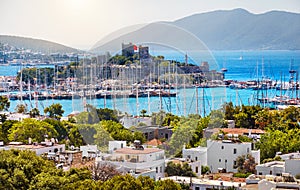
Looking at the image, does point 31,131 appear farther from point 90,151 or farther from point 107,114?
point 90,151

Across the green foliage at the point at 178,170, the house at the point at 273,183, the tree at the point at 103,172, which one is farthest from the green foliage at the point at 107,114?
the house at the point at 273,183

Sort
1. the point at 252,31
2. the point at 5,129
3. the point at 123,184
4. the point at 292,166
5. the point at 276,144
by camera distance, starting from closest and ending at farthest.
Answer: the point at 123,184 < the point at 292,166 < the point at 276,144 < the point at 5,129 < the point at 252,31

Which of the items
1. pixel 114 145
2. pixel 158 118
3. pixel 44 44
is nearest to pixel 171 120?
pixel 158 118

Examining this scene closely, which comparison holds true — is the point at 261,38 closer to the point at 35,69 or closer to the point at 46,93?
the point at 35,69

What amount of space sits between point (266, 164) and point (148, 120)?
195 centimetres

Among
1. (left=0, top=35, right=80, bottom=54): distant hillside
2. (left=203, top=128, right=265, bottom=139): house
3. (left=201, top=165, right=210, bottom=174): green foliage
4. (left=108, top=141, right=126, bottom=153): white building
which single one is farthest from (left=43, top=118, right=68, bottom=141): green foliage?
(left=201, top=165, right=210, bottom=174): green foliage

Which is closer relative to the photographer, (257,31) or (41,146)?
(41,146)

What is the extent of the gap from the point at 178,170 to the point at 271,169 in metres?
1.08

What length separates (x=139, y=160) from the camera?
9305 mm

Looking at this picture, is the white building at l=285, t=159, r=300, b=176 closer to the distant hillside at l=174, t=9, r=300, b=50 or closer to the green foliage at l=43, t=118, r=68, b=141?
the green foliage at l=43, t=118, r=68, b=141

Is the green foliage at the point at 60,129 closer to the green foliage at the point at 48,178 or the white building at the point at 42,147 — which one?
the white building at the point at 42,147

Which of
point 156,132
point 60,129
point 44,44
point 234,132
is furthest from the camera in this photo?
point 44,44

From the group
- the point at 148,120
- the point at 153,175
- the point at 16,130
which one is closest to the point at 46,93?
the point at 16,130

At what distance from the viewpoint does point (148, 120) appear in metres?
10.9
